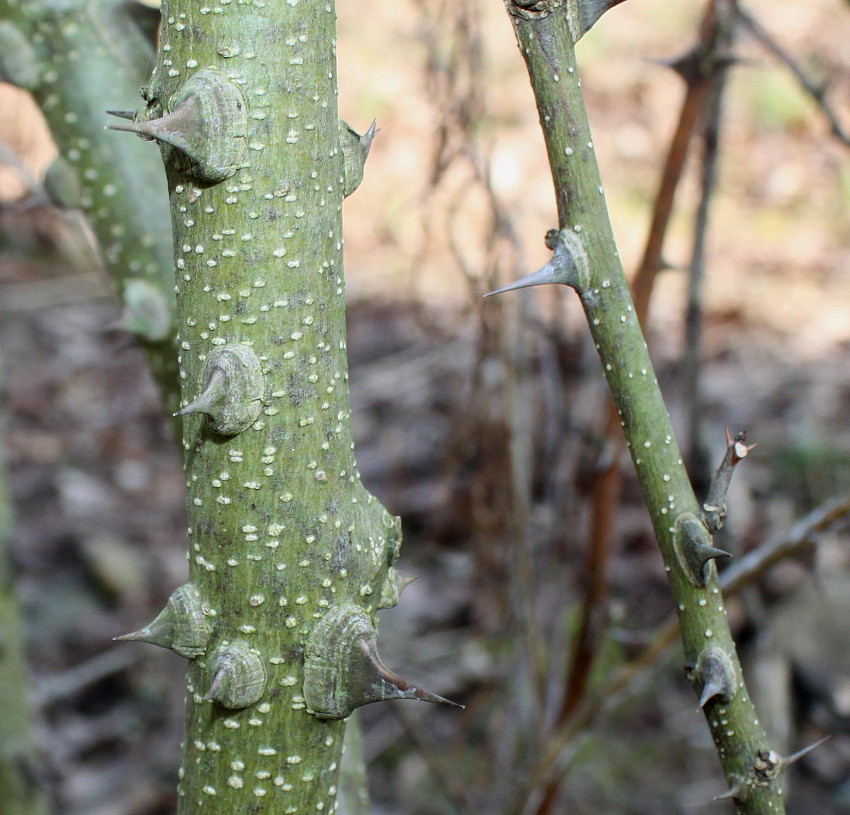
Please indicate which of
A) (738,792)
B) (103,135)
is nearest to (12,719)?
(103,135)

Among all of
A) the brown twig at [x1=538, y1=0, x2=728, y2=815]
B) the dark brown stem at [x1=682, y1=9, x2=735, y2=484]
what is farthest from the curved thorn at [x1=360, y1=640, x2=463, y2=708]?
the dark brown stem at [x1=682, y1=9, x2=735, y2=484]

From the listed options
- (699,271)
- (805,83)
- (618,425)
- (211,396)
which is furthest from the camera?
(699,271)

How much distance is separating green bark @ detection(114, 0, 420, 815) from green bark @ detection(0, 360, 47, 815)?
1.09m

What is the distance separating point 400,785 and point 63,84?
186cm

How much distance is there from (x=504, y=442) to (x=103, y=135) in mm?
850

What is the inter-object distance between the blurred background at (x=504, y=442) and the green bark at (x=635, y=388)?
376 mm

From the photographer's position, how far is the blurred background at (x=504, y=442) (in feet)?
5.29

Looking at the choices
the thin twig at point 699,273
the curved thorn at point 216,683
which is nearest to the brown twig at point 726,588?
the thin twig at point 699,273

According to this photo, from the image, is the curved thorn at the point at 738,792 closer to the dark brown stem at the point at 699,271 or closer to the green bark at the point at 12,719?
the dark brown stem at the point at 699,271

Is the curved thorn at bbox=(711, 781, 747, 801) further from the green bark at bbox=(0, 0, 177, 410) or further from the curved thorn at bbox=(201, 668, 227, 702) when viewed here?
the green bark at bbox=(0, 0, 177, 410)

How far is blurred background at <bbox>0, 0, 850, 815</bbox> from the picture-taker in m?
1.61

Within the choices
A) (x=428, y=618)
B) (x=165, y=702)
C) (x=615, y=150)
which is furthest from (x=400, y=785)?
(x=615, y=150)

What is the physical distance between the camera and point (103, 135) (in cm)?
102

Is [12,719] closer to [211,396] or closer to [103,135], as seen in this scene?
[103,135]
